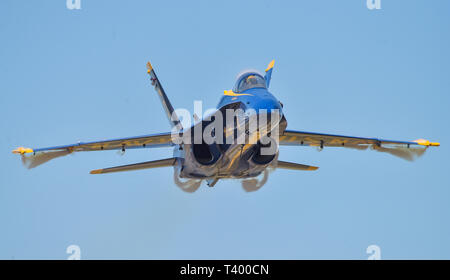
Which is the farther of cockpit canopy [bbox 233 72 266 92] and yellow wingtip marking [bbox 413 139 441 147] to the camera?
yellow wingtip marking [bbox 413 139 441 147]

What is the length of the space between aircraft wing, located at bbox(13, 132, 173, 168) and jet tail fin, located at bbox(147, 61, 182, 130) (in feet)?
3.02

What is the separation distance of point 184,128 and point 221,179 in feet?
9.12

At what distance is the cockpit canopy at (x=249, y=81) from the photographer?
2067 centimetres

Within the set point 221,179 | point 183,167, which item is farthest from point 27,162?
point 221,179

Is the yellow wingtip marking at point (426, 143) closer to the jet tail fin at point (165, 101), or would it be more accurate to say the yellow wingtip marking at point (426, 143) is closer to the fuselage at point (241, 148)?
the fuselage at point (241, 148)

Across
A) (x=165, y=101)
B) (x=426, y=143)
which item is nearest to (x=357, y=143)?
(x=426, y=143)

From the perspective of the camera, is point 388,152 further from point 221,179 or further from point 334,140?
point 221,179

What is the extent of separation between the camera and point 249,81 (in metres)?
20.8

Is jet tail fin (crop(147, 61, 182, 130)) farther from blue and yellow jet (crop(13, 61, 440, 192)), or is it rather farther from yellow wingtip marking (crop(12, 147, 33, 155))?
yellow wingtip marking (crop(12, 147, 33, 155))


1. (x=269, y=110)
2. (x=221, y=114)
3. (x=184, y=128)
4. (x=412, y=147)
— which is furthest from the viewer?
(x=412, y=147)

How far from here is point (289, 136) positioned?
80.2 feet

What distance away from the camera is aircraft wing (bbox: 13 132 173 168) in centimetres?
2179

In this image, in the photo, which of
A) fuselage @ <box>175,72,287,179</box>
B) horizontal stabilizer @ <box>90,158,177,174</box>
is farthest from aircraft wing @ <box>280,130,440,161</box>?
horizontal stabilizer @ <box>90,158,177,174</box>

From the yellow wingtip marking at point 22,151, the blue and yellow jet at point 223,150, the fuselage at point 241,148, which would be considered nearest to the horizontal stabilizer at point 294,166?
the blue and yellow jet at point 223,150
